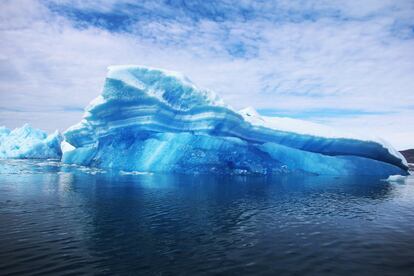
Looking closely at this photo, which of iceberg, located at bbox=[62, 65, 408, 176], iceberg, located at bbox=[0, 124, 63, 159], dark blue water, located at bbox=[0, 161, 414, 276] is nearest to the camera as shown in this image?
dark blue water, located at bbox=[0, 161, 414, 276]

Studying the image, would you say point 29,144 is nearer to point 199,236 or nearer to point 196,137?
point 196,137

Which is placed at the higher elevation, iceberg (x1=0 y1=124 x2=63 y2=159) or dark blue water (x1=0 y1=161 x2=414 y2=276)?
iceberg (x1=0 y1=124 x2=63 y2=159)

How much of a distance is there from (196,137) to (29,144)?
48.6 metres

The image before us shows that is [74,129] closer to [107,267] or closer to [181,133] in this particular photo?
[181,133]

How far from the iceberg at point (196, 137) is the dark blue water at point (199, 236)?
1780 centimetres

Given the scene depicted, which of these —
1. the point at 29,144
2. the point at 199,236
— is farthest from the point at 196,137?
the point at 29,144

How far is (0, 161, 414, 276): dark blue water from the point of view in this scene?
335 inches

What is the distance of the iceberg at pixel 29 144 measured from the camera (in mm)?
71037

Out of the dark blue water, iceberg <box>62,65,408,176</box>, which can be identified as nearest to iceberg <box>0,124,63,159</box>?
iceberg <box>62,65,408,176</box>

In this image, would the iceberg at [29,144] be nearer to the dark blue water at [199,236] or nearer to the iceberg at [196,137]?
the iceberg at [196,137]

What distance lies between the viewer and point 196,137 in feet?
129

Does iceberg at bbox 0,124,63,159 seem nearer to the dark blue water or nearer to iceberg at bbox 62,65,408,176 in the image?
iceberg at bbox 62,65,408,176

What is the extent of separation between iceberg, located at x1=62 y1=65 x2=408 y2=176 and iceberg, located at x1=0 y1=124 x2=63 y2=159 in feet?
99.4

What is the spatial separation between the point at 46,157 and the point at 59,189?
58.4 metres
